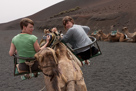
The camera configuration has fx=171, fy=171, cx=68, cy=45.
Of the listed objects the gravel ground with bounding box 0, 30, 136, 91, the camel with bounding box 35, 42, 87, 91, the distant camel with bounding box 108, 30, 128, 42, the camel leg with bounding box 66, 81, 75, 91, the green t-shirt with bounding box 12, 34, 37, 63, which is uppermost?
the green t-shirt with bounding box 12, 34, 37, 63

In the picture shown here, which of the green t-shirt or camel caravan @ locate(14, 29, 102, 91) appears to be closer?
camel caravan @ locate(14, 29, 102, 91)

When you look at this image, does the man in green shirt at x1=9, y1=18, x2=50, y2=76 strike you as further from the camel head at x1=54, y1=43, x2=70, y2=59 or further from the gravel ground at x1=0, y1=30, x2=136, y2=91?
the gravel ground at x1=0, y1=30, x2=136, y2=91

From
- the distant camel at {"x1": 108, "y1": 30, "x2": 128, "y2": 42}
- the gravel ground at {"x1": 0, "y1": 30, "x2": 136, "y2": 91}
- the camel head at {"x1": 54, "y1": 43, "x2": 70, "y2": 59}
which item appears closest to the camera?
the camel head at {"x1": 54, "y1": 43, "x2": 70, "y2": 59}

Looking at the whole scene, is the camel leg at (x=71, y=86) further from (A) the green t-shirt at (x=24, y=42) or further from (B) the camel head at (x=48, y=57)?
(A) the green t-shirt at (x=24, y=42)

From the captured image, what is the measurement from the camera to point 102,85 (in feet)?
16.9

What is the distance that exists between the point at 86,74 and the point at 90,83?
103cm

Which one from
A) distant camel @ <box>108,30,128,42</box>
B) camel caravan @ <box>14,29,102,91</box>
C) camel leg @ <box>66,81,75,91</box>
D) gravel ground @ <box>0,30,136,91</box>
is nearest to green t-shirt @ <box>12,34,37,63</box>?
camel caravan @ <box>14,29,102,91</box>

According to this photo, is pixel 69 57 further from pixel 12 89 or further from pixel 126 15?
pixel 126 15

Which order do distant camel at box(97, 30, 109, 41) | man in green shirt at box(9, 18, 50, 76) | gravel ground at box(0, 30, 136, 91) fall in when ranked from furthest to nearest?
distant camel at box(97, 30, 109, 41) < gravel ground at box(0, 30, 136, 91) < man in green shirt at box(9, 18, 50, 76)

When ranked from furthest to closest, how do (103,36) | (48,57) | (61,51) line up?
(103,36)
(61,51)
(48,57)

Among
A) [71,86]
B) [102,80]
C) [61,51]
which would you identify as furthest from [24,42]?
[102,80]

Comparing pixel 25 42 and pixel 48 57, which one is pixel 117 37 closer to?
pixel 25 42

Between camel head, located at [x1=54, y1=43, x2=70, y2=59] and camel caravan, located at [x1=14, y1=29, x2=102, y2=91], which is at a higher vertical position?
camel head, located at [x1=54, y1=43, x2=70, y2=59]

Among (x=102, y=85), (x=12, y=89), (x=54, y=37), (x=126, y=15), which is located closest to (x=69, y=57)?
(x=54, y=37)
